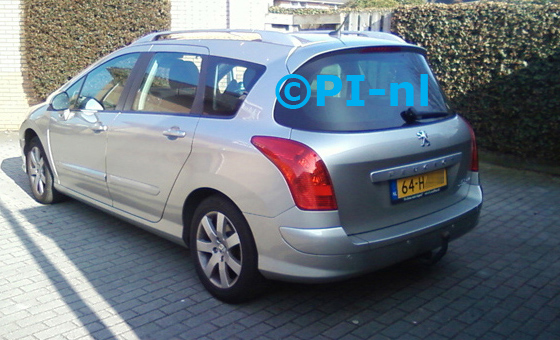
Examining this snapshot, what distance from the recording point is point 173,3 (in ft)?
37.0

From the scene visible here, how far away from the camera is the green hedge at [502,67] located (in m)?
7.94

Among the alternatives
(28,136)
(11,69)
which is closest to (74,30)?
(11,69)

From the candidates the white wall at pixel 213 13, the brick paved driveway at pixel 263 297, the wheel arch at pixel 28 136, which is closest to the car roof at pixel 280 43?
the brick paved driveway at pixel 263 297

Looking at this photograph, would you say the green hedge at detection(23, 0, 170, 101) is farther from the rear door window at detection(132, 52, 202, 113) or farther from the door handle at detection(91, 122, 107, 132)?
the rear door window at detection(132, 52, 202, 113)

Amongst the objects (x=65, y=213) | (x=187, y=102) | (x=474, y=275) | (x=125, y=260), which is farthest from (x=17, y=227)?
(x=474, y=275)

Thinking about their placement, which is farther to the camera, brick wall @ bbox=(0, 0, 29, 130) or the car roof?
brick wall @ bbox=(0, 0, 29, 130)

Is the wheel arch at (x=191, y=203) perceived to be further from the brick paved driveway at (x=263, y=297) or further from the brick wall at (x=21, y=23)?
the brick wall at (x=21, y=23)

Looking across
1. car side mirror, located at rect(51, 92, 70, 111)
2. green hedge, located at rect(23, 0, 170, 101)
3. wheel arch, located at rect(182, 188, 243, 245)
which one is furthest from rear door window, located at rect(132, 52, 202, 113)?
green hedge, located at rect(23, 0, 170, 101)

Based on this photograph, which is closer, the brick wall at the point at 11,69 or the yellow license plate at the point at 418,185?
the yellow license plate at the point at 418,185

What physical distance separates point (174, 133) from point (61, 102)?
2.13m

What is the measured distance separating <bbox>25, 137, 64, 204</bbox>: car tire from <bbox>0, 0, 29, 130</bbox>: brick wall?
480cm

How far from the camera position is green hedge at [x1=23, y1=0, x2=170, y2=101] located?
10742 mm

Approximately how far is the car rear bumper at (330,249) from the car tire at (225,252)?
0.42 ft

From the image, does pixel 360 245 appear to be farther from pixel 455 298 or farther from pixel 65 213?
pixel 65 213
